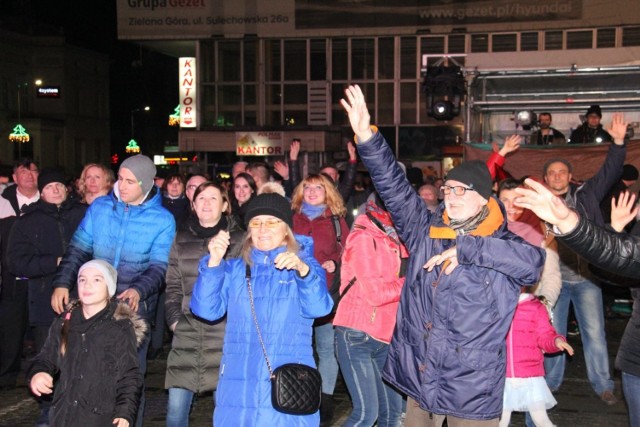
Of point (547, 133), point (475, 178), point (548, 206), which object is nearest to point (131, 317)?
point (475, 178)

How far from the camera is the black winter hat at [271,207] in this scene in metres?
4.79

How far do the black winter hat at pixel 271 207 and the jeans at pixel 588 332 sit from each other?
395 cm

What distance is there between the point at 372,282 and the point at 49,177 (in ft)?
11.5

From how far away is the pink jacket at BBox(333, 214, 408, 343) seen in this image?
5742 millimetres

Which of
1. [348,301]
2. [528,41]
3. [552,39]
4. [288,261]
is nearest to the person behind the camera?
[288,261]

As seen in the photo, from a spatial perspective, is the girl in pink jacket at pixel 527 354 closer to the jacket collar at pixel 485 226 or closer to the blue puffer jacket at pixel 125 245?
the jacket collar at pixel 485 226

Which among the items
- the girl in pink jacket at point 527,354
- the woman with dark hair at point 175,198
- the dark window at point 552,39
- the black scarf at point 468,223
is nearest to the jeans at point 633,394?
the girl in pink jacket at point 527,354

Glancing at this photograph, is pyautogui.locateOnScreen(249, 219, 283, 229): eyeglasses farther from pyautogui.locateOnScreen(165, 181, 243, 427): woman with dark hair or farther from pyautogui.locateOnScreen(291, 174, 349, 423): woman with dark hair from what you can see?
pyautogui.locateOnScreen(291, 174, 349, 423): woman with dark hair

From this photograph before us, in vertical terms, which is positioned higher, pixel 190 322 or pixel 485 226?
pixel 485 226

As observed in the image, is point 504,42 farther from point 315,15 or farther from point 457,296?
point 457,296

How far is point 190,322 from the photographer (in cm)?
557

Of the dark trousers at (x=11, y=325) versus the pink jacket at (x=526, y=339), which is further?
the dark trousers at (x=11, y=325)

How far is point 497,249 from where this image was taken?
14.6ft

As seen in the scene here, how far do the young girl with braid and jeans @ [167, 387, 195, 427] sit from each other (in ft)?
2.18
